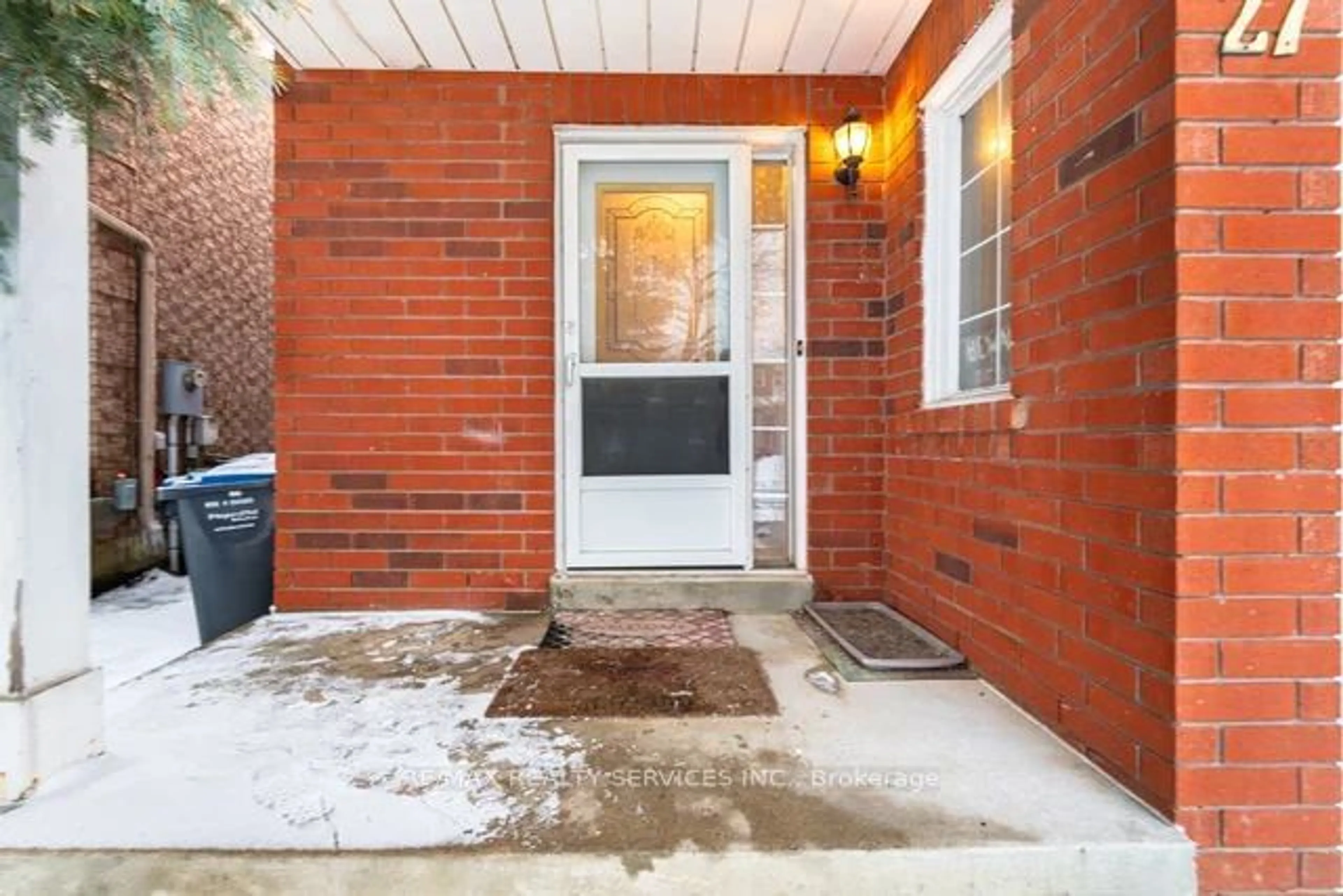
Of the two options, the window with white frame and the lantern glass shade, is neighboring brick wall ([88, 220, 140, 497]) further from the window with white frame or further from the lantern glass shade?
the window with white frame

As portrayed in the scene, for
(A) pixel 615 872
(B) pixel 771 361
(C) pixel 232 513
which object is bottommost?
(A) pixel 615 872

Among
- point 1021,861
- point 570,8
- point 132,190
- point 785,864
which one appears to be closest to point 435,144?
point 570,8

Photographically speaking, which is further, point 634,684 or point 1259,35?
point 634,684

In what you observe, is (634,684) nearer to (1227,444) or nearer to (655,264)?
(1227,444)

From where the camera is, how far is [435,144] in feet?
10.9

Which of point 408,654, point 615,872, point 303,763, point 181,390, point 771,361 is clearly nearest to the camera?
point 615,872

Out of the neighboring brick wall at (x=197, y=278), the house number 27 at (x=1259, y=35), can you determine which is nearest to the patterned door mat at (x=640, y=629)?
the house number 27 at (x=1259, y=35)

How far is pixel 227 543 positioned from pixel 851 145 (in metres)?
3.65

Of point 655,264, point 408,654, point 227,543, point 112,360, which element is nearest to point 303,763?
point 408,654

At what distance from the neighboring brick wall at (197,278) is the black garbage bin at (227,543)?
1831mm

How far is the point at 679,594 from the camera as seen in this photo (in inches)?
129

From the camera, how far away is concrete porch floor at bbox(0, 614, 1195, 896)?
4.73 feet

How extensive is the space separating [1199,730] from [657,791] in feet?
4.00

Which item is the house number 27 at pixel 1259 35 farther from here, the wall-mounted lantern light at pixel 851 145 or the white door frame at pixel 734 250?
the white door frame at pixel 734 250
